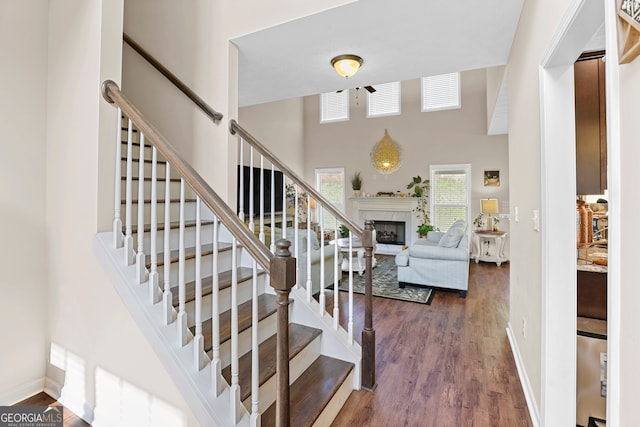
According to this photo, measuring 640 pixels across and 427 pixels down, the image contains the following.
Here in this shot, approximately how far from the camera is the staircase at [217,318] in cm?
139

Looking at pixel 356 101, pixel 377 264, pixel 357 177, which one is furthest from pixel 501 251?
pixel 356 101

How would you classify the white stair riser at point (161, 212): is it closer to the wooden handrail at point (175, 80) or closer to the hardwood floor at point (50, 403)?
the wooden handrail at point (175, 80)

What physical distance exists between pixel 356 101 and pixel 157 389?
7724 mm

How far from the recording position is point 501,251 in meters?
6.36

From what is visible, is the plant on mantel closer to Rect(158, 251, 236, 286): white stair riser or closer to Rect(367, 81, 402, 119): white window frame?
Rect(367, 81, 402, 119): white window frame

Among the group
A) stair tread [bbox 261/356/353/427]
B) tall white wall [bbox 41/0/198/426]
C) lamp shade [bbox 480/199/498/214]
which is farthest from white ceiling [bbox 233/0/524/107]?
lamp shade [bbox 480/199/498/214]

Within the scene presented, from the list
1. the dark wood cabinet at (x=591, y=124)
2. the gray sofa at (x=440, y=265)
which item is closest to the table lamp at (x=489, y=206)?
the gray sofa at (x=440, y=265)

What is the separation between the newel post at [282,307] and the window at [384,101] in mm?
7238

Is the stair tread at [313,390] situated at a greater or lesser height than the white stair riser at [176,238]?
lesser

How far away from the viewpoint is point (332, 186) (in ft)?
27.8

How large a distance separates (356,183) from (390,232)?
4.91ft

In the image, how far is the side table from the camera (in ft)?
20.5

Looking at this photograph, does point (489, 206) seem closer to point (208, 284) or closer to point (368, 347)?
point (368, 347)

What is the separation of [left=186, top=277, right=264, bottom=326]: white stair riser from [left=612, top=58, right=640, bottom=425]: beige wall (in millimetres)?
1844
